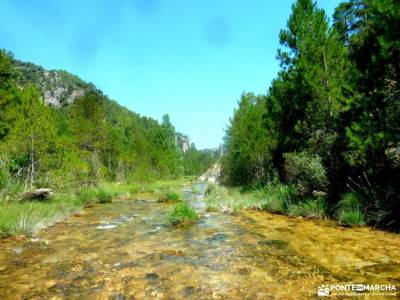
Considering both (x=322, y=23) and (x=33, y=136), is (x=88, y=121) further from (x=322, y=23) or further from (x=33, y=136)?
(x=322, y=23)

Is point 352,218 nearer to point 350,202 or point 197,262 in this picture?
point 350,202

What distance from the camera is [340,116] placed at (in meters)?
12.6

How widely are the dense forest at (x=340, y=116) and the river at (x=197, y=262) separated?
69.8 inches

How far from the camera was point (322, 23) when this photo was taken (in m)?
14.7

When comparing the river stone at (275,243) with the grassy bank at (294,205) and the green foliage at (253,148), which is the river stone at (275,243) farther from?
the green foliage at (253,148)

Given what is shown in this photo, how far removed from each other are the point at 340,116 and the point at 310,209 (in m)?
4.20

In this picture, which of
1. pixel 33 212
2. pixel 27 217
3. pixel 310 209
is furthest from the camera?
pixel 310 209

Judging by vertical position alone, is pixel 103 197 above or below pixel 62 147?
below

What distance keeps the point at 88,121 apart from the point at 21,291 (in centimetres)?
2654

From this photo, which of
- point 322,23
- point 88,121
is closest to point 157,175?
point 88,121

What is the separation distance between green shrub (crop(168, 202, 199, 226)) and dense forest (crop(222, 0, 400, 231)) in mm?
4790

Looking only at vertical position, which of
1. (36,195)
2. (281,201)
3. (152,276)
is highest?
(36,195)

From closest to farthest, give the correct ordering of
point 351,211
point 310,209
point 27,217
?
1. point 351,211
2. point 27,217
3. point 310,209

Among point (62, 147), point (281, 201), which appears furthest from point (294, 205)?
point (62, 147)
